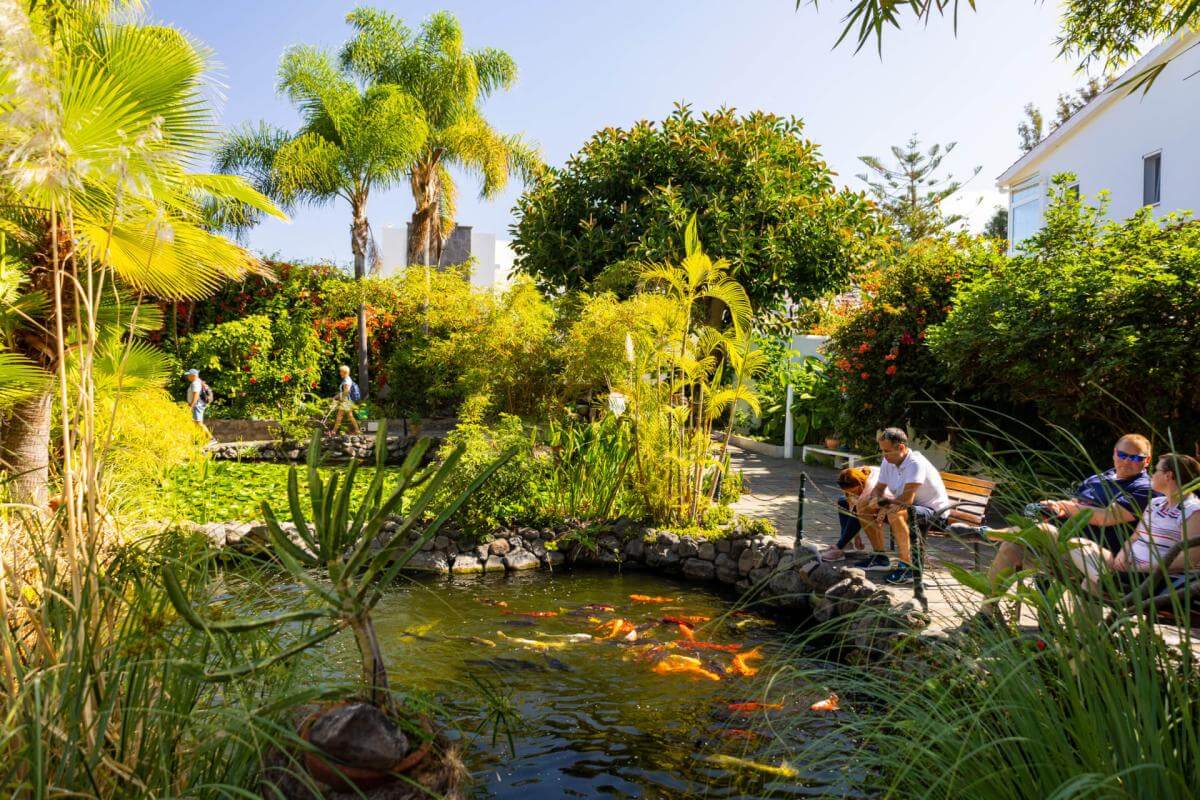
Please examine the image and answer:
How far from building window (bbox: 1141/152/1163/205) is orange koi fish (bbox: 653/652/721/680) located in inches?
517

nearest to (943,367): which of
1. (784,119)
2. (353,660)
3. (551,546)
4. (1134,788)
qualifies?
(551,546)

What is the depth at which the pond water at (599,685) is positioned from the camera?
175 inches

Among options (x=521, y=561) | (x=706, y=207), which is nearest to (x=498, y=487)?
(x=521, y=561)

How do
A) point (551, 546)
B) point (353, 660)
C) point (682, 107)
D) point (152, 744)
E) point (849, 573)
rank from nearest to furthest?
1. point (152, 744)
2. point (353, 660)
3. point (849, 573)
4. point (551, 546)
5. point (682, 107)

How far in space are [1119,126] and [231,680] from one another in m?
17.9

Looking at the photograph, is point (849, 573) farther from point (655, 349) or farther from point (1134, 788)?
point (1134, 788)

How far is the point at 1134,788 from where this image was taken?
184 centimetres

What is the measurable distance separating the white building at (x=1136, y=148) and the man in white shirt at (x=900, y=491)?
21.9ft

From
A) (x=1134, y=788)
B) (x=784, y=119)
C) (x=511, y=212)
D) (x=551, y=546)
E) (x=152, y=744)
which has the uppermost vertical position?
(x=784, y=119)

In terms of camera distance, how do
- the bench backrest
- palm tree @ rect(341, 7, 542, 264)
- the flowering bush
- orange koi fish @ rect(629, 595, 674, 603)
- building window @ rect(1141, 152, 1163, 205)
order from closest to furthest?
the bench backrest, orange koi fish @ rect(629, 595, 674, 603), the flowering bush, building window @ rect(1141, 152, 1163, 205), palm tree @ rect(341, 7, 542, 264)

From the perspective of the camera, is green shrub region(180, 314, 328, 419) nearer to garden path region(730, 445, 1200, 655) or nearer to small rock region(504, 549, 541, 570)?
garden path region(730, 445, 1200, 655)

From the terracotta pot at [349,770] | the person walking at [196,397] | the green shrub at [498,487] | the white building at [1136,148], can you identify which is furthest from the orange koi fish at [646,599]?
the person walking at [196,397]

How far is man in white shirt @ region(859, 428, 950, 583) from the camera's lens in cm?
670

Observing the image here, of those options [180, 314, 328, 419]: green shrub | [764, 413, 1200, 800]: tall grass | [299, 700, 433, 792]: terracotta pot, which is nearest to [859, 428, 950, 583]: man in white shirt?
[764, 413, 1200, 800]: tall grass
